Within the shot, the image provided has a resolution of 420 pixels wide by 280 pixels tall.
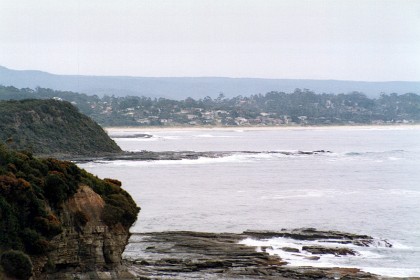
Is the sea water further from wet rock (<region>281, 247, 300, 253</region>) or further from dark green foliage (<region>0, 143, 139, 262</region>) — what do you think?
dark green foliage (<region>0, 143, 139, 262</region>)

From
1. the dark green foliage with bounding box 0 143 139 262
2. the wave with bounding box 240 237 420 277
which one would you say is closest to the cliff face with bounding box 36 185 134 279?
the dark green foliage with bounding box 0 143 139 262

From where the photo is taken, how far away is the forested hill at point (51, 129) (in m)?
96.8

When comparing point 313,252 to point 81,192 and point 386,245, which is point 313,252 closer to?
point 386,245

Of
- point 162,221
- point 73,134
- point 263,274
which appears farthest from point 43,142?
point 263,274

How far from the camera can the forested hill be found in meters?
96.8

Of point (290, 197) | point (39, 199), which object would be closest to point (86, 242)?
point (39, 199)

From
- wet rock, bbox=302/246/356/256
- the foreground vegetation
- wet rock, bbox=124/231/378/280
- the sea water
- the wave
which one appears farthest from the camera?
the sea water

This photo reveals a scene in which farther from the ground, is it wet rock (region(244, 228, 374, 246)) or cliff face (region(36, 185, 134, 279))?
cliff face (region(36, 185, 134, 279))

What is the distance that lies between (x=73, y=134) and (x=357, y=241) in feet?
231

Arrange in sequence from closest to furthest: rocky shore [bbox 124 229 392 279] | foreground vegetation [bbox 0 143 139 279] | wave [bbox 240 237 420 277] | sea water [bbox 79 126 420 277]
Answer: foreground vegetation [bbox 0 143 139 279], rocky shore [bbox 124 229 392 279], wave [bbox 240 237 420 277], sea water [bbox 79 126 420 277]

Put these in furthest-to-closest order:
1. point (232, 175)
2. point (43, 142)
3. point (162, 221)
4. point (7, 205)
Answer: point (43, 142), point (232, 175), point (162, 221), point (7, 205)

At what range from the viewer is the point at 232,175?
268ft

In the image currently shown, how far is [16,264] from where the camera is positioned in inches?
864

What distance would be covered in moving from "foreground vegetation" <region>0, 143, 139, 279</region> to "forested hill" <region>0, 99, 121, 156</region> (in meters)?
66.2
